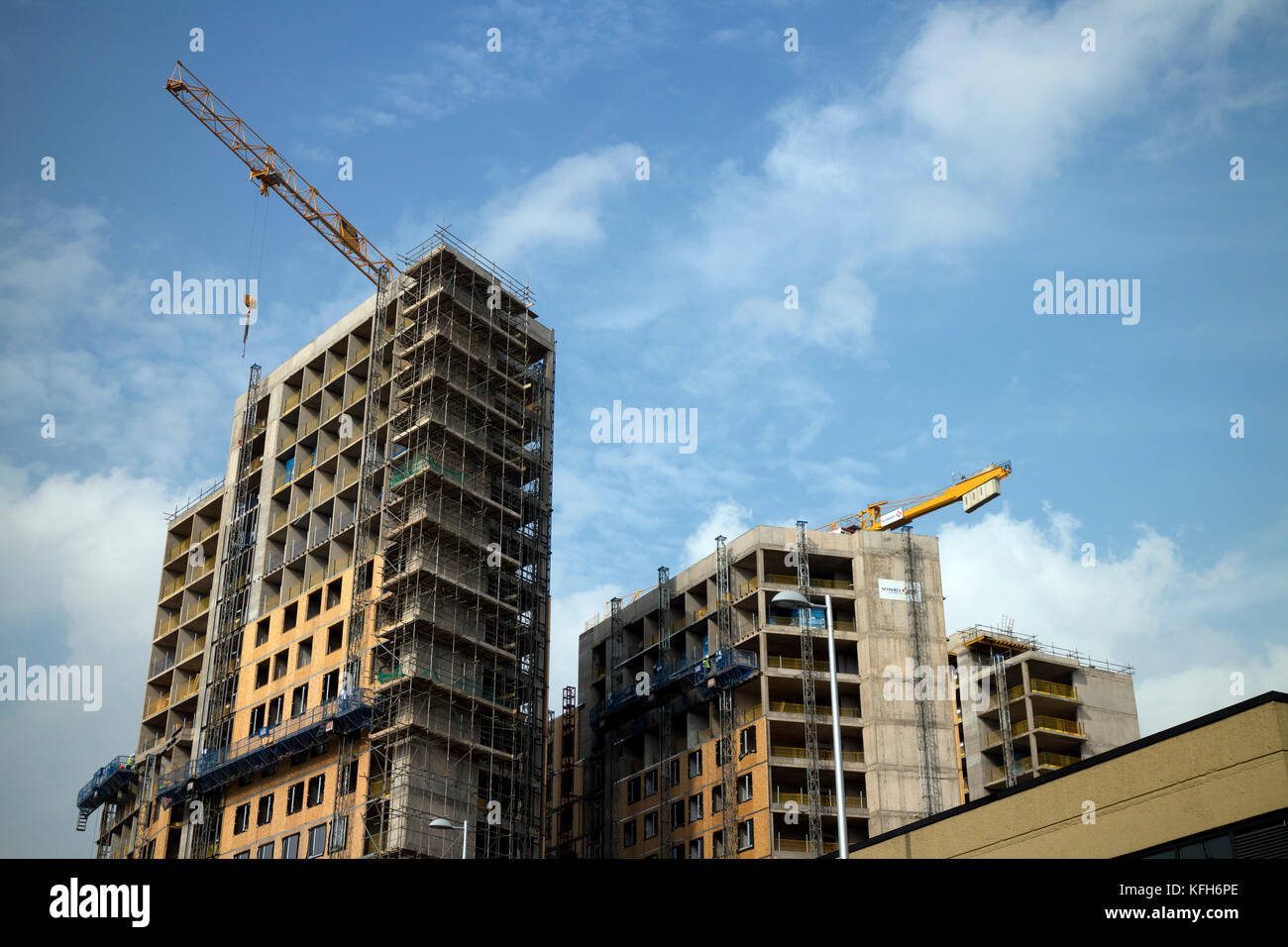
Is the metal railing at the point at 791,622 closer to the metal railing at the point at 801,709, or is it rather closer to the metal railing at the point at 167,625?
the metal railing at the point at 801,709

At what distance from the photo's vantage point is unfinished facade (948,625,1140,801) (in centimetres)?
11238

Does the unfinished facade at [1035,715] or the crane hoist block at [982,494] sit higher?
the crane hoist block at [982,494]

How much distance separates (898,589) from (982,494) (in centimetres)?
3049

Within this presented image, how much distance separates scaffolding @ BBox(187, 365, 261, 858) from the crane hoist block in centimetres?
6531

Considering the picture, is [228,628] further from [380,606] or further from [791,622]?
[791,622]

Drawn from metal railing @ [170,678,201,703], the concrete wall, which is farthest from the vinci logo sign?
the concrete wall

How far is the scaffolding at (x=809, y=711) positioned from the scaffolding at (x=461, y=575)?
63.1 ft

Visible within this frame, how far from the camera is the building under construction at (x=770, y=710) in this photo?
9469cm

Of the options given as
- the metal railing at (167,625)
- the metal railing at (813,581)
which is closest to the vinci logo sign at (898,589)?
the metal railing at (813,581)

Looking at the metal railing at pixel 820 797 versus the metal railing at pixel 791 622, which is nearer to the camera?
the metal railing at pixel 820 797

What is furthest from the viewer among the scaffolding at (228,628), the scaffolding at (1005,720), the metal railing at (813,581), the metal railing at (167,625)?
the scaffolding at (1005,720)

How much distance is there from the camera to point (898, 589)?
103m

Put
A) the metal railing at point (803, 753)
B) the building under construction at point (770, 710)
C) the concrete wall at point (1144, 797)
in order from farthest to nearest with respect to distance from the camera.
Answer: the metal railing at point (803, 753)
the building under construction at point (770, 710)
the concrete wall at point (1144, 797)
